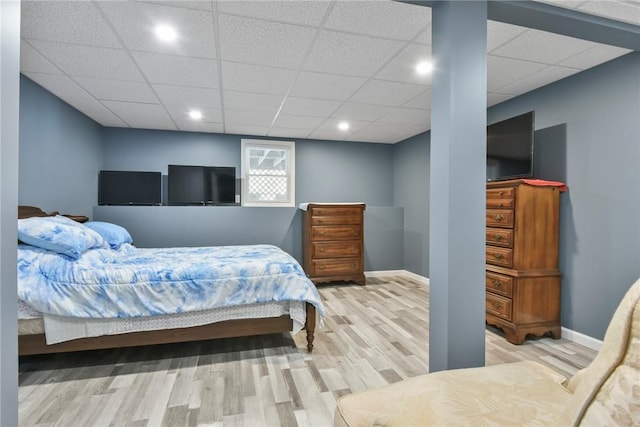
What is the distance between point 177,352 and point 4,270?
192cm

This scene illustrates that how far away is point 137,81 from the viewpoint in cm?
299

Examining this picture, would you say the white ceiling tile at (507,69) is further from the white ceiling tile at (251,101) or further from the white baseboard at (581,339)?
the white baseboard at (581,339)

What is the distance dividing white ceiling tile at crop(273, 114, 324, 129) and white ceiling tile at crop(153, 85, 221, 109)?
0.89m

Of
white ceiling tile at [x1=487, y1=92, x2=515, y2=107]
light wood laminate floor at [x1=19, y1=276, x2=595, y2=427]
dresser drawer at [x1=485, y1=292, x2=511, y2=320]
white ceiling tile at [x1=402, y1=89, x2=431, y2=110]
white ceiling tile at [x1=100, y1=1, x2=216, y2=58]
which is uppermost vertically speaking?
white ceiling tile at [x1=487, y1=92, x2=515, y2=107]

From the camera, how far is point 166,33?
2186 millimetres

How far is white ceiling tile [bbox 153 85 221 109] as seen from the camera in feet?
10.5

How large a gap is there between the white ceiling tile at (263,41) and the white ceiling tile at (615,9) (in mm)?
1675

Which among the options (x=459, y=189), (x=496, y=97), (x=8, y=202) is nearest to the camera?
(x=8, y=202)

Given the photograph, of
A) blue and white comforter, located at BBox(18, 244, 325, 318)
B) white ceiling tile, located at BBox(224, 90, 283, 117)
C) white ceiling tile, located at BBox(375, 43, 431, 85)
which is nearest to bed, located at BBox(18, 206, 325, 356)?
blue and white comforter, located at BBox(18, 244, 325, 318)

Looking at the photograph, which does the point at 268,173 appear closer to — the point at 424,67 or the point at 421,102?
the point at 421,102

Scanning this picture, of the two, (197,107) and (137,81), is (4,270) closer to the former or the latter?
(137,81)

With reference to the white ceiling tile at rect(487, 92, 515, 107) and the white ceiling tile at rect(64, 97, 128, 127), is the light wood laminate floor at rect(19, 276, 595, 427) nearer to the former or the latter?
the white ceiling tile at rect(487, 92, 515, 107)

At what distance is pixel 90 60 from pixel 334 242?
356cm

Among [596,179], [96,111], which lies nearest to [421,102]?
[596,179]
